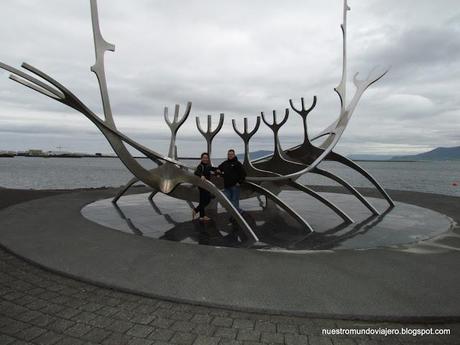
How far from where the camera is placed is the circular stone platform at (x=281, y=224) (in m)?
7.88

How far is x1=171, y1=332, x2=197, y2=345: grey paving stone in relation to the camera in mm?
3725

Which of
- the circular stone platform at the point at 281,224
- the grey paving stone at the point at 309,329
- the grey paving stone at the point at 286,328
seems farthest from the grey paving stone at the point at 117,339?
the circular stone platform at the point at 281,224

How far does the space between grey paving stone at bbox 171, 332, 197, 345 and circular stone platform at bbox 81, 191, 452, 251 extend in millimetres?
3596

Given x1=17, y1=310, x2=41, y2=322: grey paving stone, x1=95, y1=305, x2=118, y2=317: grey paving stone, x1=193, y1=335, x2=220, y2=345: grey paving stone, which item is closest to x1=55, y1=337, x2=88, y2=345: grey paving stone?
x1=95, y1=305, x2=118, y2=317: grey paving stone

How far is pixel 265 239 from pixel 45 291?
4546 millimetres

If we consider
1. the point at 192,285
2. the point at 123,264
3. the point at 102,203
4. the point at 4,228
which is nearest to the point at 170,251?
the point at 123,264

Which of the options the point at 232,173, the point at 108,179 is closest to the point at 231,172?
the point at 232,173

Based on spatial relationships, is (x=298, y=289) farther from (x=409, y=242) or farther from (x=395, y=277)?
(x=409, y=242)

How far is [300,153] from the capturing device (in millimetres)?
12195

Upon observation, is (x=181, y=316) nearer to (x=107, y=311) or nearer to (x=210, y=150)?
(x=107, y=311)

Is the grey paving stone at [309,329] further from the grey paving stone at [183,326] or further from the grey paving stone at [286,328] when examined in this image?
the grey paving stone at [183,326]

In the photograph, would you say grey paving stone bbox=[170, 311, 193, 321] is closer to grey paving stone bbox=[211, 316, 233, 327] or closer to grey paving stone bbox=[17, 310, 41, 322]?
grey paving stone bbox=[211, 316, 233, 327]

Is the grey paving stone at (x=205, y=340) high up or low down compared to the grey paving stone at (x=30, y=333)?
up

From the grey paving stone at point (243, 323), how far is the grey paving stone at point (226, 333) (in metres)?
0.10
